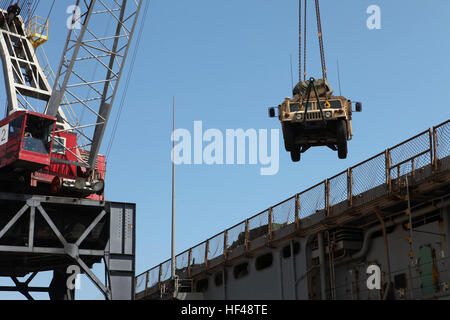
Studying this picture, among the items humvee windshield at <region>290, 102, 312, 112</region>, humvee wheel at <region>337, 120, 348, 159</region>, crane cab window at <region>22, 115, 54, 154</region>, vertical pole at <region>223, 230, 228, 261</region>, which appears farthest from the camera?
vertical pole at <region>223, 230, 228, 261</region>

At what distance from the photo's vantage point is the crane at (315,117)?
30812mm

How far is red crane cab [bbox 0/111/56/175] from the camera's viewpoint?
34.4 metres

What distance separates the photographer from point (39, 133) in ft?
116

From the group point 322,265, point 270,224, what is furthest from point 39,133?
point 322,265

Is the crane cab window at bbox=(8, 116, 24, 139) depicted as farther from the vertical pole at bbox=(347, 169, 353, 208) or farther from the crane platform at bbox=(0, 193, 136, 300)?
the vertical pole at bbox=(347, 169, 353, 208)

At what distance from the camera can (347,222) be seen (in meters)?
30.7

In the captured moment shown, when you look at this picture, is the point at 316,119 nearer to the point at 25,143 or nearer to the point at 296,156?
the point at 296,156

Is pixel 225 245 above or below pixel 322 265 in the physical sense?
above

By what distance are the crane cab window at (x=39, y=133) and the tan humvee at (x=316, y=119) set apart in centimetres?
1186

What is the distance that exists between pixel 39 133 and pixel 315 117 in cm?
1427

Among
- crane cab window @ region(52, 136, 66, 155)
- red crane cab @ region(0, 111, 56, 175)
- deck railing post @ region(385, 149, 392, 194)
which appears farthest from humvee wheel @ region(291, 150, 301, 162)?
crane cab window @ region(52, 136, 66, 155)

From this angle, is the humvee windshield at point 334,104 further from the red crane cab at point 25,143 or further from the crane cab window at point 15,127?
the crane cab window at point 15,127
